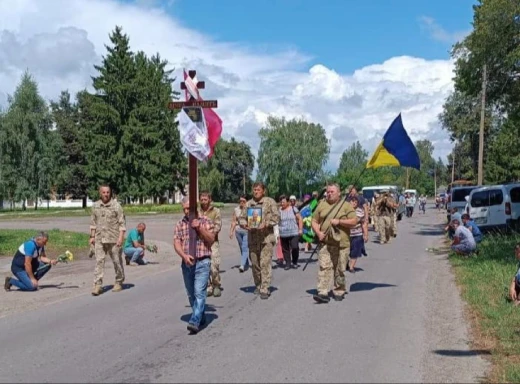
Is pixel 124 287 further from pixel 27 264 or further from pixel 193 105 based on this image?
pixel 193 105

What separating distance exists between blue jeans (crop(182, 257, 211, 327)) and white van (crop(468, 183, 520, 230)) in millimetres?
16619

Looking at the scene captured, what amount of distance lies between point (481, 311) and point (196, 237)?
435 centimetres

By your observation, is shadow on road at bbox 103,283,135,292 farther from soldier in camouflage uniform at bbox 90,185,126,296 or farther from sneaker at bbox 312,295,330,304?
sneaker at bbox 312,295,330,304

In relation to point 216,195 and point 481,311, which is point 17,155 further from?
point 481,311

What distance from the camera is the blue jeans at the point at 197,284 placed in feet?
27.0

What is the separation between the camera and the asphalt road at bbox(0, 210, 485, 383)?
637cm

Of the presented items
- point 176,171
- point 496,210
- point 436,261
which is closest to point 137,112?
point 176,171

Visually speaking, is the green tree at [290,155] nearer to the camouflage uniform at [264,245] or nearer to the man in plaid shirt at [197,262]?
the camouflage uniform at [264,245]

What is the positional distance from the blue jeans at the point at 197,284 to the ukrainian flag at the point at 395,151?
4.47 m

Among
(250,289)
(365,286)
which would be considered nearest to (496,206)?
(365,286)

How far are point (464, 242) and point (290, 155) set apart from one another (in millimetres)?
55939

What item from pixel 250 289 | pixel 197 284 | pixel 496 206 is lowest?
pixel 250 289

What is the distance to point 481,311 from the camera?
9438 mm

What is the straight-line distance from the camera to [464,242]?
16.4m
